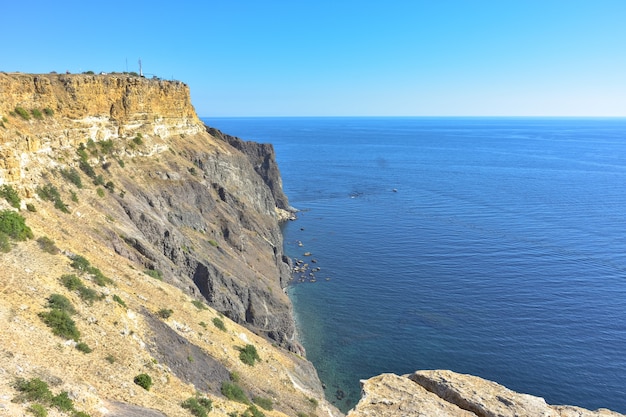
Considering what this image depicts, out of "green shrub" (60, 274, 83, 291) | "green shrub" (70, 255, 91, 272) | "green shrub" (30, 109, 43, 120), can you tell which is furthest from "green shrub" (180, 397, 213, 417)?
"green shrub" (30, 109, 43, 120)

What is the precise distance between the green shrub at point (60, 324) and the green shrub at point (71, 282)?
10.6 ft

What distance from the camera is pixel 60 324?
20.8 m

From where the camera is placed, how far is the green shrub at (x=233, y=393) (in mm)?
25031

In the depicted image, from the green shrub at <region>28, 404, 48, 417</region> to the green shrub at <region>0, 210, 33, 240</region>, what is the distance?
49.6ft

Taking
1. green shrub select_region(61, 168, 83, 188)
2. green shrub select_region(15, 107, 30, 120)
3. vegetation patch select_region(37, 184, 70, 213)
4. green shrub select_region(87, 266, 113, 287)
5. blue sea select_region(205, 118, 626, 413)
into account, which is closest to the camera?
green shrub select_region(87, 266, 113, 287)

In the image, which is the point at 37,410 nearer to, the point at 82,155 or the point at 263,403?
the point at 263,403

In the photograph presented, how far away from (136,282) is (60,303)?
9249mm

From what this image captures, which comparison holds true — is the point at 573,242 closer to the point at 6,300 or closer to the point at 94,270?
the point at 94,270

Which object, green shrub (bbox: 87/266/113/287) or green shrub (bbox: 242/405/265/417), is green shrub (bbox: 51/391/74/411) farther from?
green shrub (bbox: 87/266/113/287)

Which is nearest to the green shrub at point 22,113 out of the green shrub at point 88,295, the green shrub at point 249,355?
the green shrub at point 88,295

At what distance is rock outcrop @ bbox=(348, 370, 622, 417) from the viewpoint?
16484mm

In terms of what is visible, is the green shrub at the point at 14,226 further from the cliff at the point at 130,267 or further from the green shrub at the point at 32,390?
the green shrub at the point at 32,390

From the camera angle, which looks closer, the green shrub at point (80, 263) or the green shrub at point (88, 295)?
the green shrub at point (88, 295)

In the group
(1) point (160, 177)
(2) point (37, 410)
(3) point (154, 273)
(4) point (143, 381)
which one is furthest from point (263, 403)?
(1) point (160, 177)
